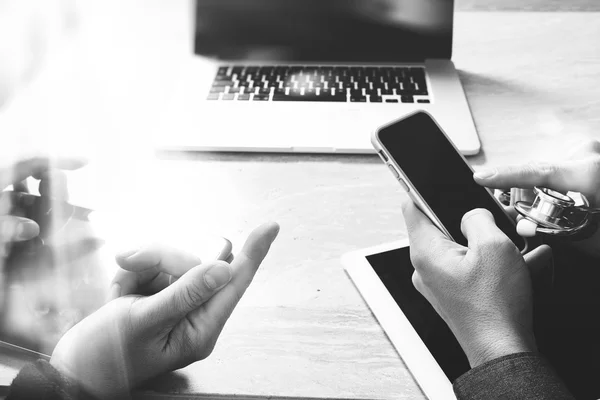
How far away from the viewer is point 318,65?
3.15 ft

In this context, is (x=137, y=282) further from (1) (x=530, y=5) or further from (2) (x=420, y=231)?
(1) (x=530, y=5)

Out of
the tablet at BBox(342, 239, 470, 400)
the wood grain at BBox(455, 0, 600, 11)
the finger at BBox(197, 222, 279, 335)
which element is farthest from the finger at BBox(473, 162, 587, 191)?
the wood grain at BBox(455, 0, 600, 11)

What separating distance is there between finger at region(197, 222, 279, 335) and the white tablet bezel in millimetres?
132

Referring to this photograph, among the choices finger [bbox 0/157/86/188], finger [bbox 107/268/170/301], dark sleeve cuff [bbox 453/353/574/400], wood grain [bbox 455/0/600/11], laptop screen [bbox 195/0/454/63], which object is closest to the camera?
dark sleeve cuff [bbox 453/353/574/400]

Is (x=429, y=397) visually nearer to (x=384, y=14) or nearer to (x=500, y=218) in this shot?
(x=500, y=218)

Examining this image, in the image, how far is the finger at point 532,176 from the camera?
60 cm

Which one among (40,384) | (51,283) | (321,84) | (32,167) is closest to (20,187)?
(32,167)

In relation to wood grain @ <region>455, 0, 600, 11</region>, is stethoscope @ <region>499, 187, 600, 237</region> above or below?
below

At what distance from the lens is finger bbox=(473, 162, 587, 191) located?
60 centimetres

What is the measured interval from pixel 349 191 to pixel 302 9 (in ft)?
1.28

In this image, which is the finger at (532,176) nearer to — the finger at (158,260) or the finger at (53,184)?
the finger at (158,260)

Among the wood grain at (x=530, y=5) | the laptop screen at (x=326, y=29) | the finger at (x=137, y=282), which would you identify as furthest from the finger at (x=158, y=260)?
the wood grain at (x=530, y=5)

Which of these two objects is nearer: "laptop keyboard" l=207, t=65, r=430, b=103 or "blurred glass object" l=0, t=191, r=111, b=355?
"blurred glass object" l=0, t=191, r=111, b=355

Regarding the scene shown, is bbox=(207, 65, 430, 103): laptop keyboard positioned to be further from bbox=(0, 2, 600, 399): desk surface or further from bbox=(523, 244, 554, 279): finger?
bbox=(523, 244, 554, 279): finger
